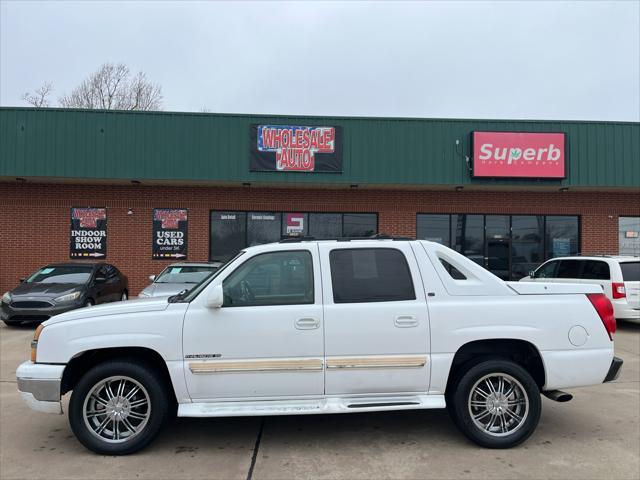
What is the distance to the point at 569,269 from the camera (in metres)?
11.6

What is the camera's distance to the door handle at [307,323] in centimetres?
414

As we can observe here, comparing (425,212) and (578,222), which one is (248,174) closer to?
(425,212)

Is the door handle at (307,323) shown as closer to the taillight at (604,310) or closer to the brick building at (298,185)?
the taillight at (604,310)

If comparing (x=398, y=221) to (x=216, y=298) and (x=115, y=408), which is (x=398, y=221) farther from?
(x=115, y=408)

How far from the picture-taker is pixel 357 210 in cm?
1584

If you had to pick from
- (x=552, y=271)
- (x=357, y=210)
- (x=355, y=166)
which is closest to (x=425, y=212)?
(x=357, y=210)

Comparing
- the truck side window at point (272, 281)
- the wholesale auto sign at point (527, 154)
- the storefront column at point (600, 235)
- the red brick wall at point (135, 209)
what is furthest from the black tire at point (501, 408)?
the storefront column at point (600, 235)

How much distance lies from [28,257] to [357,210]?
10694 millimetres

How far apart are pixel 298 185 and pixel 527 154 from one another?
6.92m

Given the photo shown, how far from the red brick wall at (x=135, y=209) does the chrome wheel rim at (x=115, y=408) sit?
11535 mm

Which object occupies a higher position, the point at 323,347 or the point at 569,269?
the point at 569,269

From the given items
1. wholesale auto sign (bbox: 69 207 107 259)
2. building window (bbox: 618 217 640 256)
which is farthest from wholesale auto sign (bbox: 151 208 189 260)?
building window (bbox: 618 217 640 256)

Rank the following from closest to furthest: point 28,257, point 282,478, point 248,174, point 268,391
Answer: point 282,478 → point 268,391 → point 248,174 → point 28,257

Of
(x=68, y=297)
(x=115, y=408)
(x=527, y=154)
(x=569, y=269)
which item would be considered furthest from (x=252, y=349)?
(x=527, y=154)
